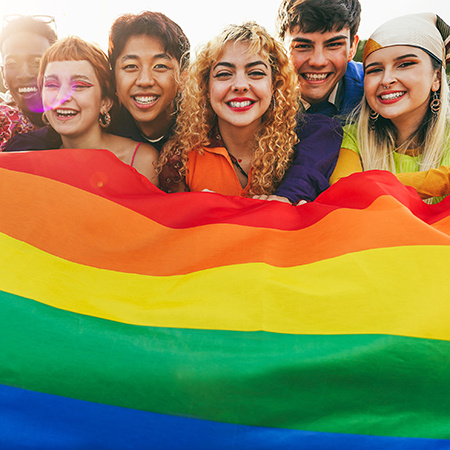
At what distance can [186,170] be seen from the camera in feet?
7.84

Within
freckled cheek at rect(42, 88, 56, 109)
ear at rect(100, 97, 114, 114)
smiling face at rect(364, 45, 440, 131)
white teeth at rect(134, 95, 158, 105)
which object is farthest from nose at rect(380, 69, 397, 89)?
freckled cheek at rect(42, 88, 56, 109)

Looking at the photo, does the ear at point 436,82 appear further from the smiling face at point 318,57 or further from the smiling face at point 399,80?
the smiling face at point 318,57

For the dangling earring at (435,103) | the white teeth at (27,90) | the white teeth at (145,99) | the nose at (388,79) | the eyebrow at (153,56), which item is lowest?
the white teeth at (145,99)

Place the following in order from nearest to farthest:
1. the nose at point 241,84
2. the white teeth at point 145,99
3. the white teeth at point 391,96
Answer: the nose at point 241,84
the white teeth at point 391,96
the white teeth at point 145,99

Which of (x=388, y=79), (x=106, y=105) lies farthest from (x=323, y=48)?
(x=106, y=105)

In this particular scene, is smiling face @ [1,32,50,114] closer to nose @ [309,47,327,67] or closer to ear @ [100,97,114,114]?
ear @ [100,97,114,114]

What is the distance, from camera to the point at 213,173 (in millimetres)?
2383

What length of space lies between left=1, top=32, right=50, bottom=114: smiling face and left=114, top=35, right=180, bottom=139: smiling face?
575 millimetres

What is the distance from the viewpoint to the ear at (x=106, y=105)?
2.47 meters

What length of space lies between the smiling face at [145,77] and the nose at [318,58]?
2.60 ft

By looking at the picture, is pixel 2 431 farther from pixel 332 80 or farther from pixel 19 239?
pixel 332 80

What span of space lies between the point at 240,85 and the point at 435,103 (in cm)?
106

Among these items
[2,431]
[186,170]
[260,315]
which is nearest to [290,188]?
[186,170]

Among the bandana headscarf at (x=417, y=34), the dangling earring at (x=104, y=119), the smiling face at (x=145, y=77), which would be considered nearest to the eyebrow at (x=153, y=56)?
the smiling face at (x=145, y=77)
